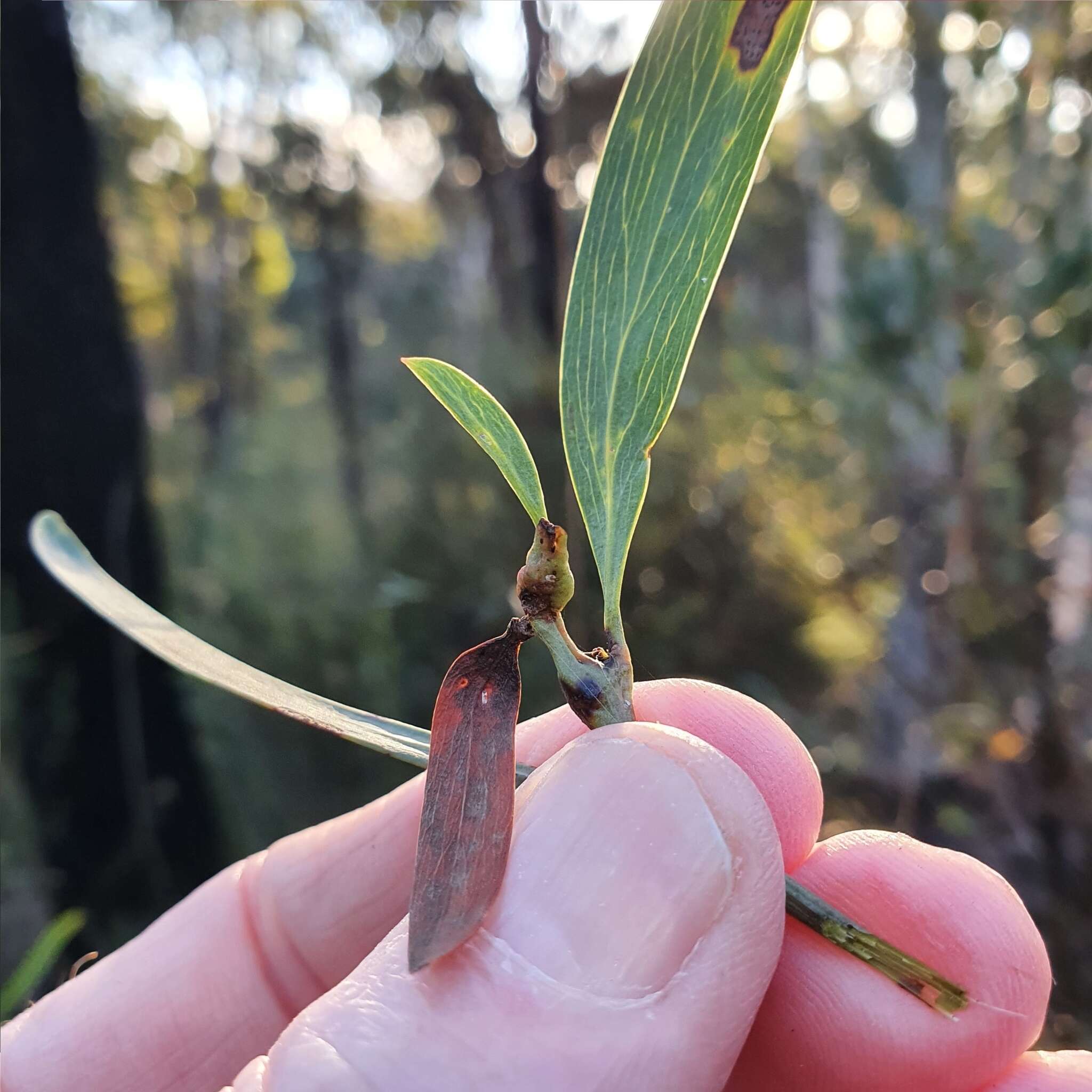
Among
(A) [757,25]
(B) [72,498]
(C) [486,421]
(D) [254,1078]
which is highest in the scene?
(A) [757,25]

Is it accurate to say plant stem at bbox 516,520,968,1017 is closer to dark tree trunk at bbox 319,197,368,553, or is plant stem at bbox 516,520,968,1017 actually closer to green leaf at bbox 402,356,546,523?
green leaf at bbox 402,356,546,523

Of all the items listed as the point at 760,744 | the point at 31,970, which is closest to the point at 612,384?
the point at 760,744

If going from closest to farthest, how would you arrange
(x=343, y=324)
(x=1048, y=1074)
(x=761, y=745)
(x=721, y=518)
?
(x=1048, y=1074) → (x=761, y=745) → (x=721, y=518) → (x=343, y=324)

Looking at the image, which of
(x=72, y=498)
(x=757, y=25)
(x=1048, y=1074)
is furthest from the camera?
(x=72, y=498)

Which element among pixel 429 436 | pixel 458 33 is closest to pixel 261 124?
pixel 458 33

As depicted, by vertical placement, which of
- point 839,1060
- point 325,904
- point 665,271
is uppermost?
point 665,271

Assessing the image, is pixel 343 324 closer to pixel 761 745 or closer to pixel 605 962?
pixel 761 745

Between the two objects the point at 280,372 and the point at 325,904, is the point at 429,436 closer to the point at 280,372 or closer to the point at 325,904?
the point at 325,904

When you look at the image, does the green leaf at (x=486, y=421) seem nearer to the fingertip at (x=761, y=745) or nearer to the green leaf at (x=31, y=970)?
the fingertip at (x=761, y=745)

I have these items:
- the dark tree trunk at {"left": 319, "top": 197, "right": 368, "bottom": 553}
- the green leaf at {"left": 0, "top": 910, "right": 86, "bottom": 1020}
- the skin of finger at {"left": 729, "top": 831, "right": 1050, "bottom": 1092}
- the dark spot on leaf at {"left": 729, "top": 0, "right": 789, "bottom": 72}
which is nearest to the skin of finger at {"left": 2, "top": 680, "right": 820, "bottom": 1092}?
the skin of finger at {"left": 729, "top": 831, "right": 1050, "bottom": 1092}
